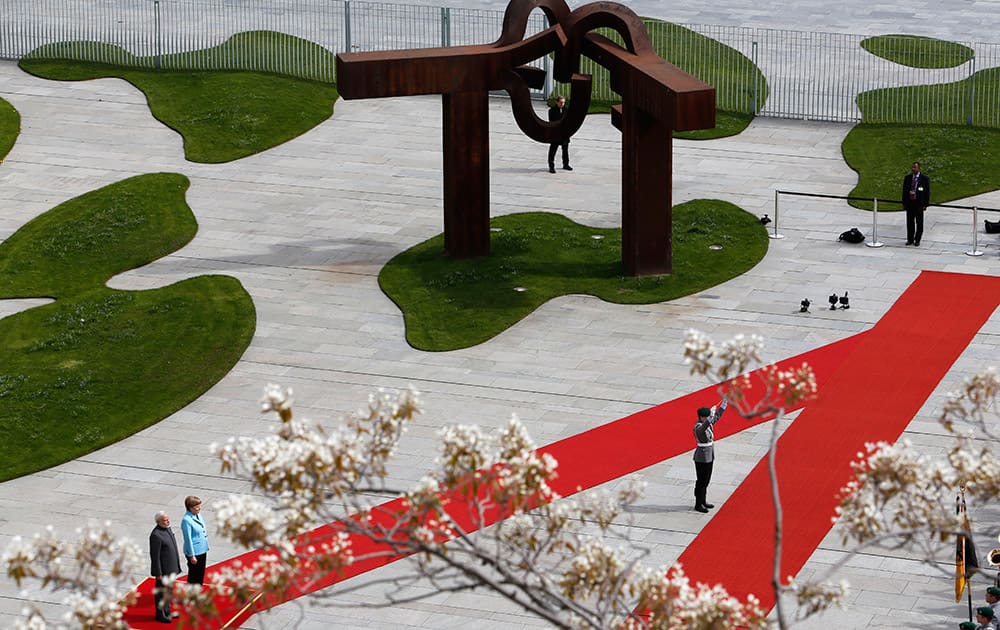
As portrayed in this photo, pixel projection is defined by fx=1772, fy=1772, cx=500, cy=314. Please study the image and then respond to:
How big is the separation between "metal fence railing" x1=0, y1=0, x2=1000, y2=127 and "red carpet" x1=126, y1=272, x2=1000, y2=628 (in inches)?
474

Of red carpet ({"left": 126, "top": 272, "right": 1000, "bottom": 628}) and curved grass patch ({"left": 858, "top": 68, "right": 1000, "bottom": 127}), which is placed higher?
curved grass patch ({"left": 858, "top": 68, "right": 1000, "bottom": 127})

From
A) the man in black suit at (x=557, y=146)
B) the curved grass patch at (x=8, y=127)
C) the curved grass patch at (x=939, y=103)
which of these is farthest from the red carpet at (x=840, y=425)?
the curved grass patch at (x=8, y=127)

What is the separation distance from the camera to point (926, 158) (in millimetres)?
41156

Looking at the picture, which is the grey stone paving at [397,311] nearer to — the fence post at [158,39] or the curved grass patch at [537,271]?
the curved grass patch at [537,271]

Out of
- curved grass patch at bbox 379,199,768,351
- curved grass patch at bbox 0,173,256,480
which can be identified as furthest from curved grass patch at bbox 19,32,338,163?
curved grass patch at bbox 379,199,768,351

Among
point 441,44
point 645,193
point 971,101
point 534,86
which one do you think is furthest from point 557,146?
point 971,101

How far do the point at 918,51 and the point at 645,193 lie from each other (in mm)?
18366

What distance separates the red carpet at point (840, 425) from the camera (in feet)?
79.6

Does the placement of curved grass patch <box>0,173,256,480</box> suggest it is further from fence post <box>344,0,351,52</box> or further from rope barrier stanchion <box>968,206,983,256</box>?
rope barrier stanchion <box>968,206,983,256</box>

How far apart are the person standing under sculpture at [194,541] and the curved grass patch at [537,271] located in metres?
9.51

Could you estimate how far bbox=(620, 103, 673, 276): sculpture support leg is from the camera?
3344 centimetres

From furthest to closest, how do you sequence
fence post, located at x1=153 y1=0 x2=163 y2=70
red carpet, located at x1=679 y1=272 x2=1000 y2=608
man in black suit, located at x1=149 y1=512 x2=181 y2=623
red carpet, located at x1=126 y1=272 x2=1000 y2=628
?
fence post, located at x1=153 y1=0 x2=163 y2=70 → red carpet, located at x1=679 y1=272 x2=1000 y2=608 → red carpet, located at x1=126 y1=272 x2=1000 y2=628 → man in black suit, located at x1=149 y1=512 x2=181 y2=623

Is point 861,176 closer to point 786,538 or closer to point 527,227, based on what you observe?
point 527,227

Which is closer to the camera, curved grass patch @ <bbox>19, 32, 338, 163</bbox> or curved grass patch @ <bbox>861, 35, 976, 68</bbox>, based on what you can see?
curved grass patch @ <bbox>19, 32, 338, 163</bbox>
